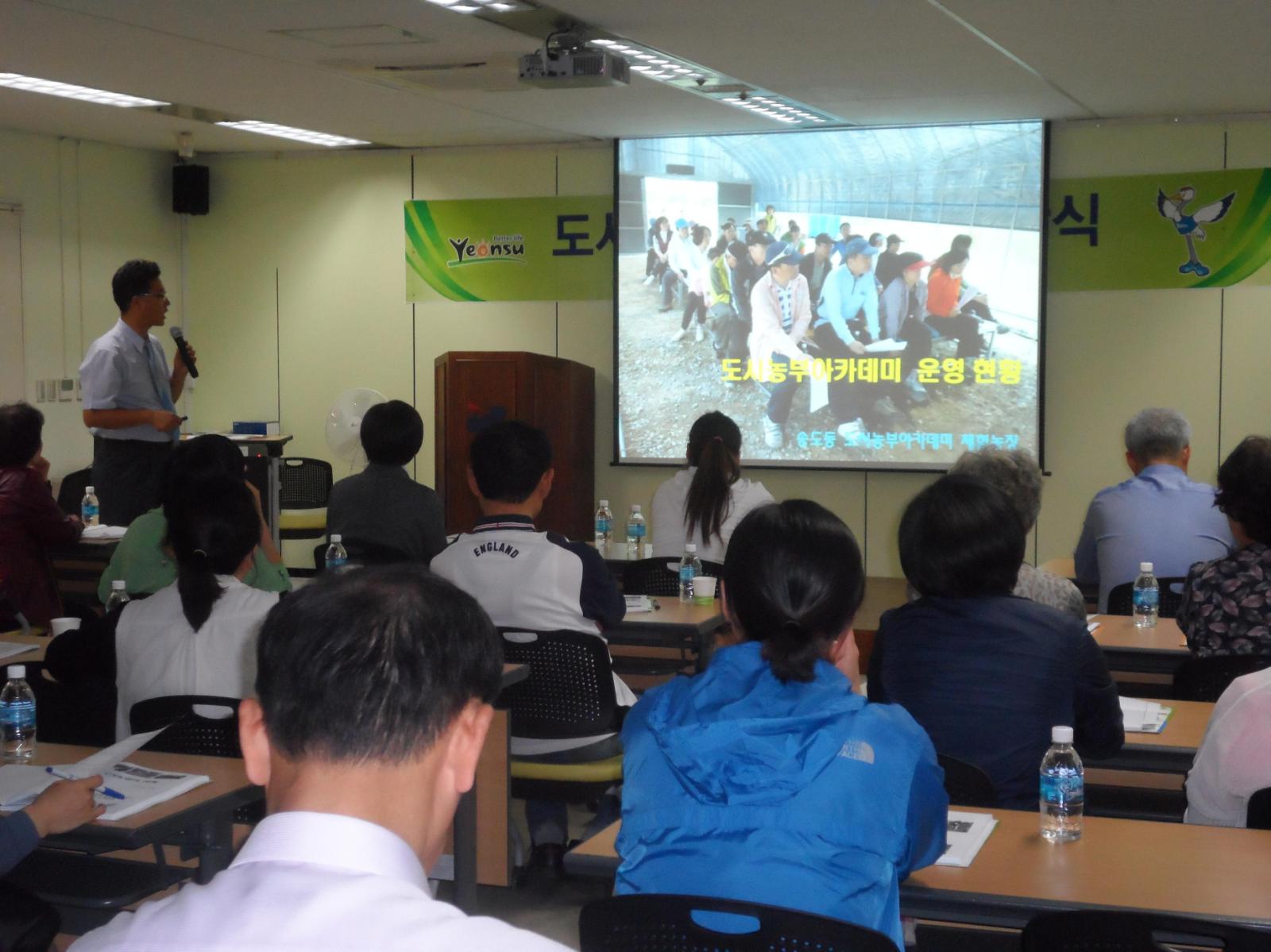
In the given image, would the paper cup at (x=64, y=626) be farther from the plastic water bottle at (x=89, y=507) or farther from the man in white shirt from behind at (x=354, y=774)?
the plastic water bottle at (x=89, y=507)

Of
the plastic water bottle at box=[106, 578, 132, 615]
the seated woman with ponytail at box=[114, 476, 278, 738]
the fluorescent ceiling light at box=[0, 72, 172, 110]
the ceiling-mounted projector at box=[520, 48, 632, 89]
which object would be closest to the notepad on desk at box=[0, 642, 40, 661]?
the plastic water bottle at box=[106, 578, 132, 615]

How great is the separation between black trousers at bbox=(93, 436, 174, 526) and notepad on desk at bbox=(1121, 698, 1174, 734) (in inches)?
188

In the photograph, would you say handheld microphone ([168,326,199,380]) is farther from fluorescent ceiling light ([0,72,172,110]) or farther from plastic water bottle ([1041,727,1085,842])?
plastic water bottle ([1041,727,1085,842])

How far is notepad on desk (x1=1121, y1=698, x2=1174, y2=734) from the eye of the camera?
10.2 ft

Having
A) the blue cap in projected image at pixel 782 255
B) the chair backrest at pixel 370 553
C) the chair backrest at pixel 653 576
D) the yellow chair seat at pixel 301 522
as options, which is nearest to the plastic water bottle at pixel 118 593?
the chair backrest at pixel 370 553

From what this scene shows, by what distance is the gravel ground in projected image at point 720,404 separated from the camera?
8.33 metres

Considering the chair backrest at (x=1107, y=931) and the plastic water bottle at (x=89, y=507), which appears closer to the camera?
the chair backrest at (x=1107, y=931)

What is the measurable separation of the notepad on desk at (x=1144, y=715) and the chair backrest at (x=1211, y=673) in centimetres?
20

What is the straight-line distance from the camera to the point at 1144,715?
3.22m

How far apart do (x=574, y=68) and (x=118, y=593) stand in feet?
9.97

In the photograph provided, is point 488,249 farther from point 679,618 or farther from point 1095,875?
point 1095,875

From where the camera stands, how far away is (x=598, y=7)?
18.1ft

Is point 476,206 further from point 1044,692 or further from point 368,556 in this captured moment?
point 1044,692

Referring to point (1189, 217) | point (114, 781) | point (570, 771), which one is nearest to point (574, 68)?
point (570, 771)
